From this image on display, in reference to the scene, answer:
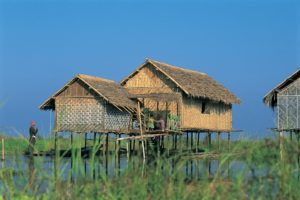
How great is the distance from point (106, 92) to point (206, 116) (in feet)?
18.1

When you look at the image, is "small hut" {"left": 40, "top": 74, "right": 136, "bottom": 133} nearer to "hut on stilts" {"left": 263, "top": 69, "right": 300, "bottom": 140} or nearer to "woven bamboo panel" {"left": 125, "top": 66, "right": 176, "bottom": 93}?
"woven bamboo panel" {"left": 125, "top": 66, "right": 176, "bottom": 93}

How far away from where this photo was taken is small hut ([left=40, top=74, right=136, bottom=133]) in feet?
77.2

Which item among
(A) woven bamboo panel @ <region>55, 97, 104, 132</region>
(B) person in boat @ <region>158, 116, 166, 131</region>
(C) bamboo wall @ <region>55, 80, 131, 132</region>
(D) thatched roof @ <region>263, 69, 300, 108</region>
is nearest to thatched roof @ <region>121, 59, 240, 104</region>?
(B) person in boat @ <region>158, 116, 166, 131</region>

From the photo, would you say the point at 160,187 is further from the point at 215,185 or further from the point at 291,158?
the point at 291,158

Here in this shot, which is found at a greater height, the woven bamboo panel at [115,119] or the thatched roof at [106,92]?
the thatched roof at [106,92]

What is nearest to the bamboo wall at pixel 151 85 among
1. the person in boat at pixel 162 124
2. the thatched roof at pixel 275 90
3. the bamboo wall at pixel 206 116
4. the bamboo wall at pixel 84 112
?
the bamboo wall at pixel 206 116

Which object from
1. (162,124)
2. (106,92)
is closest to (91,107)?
(106,92)

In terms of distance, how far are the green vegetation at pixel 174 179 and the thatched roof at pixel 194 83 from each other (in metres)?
18.6

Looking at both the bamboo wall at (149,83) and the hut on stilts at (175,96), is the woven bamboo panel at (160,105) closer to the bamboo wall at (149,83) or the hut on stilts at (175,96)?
the hut on stilts at (175,96)

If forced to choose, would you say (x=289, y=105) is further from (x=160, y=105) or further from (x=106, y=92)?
(x=106, y=92)

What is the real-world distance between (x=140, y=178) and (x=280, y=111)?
17.7m

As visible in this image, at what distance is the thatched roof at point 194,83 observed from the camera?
995 inches

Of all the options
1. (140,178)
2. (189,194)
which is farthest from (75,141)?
(189,194)

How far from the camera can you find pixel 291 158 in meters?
5.91
